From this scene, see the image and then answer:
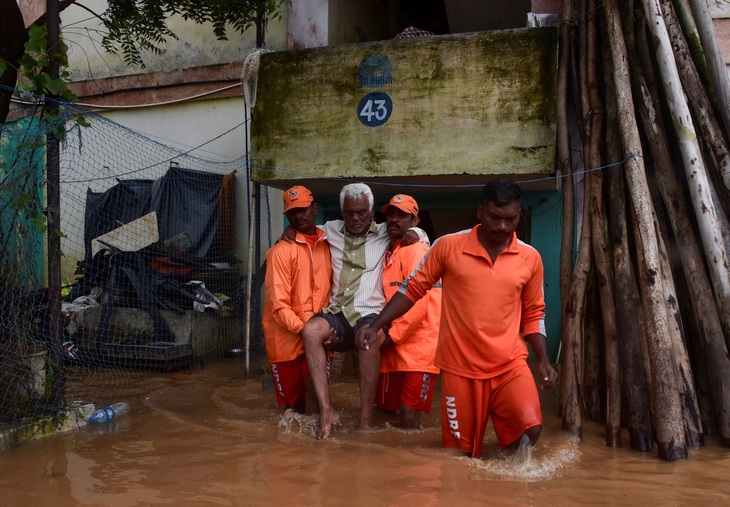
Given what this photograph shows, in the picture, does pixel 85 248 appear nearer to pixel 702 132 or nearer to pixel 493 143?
pixel 493 143

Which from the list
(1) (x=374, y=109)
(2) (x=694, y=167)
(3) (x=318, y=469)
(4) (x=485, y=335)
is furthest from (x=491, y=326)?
(1) (x=374, y=109)

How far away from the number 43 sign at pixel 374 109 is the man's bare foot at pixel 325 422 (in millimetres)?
3548

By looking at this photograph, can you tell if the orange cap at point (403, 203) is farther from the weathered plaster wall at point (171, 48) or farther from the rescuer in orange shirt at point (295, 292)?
the weathered plaster wall at point (171, 48)

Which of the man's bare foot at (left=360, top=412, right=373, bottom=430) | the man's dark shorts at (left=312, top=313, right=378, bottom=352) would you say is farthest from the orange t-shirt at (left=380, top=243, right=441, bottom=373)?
the man's bare foot at (left=360, top=412, right=373, bottom=430)

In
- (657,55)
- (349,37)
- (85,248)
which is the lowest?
(85,248)

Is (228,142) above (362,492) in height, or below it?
above

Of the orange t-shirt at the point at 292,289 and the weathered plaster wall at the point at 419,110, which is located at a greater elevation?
the weathered plaster wall at the point at 419,110

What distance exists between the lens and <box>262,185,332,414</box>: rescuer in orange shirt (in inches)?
208

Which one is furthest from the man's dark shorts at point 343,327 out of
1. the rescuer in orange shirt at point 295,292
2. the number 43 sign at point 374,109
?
the number 43 sign at point 374,109

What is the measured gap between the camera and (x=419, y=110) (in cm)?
716

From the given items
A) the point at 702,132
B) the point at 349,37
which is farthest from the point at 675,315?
the point at 349,37

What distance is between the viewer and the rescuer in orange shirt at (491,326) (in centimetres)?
397

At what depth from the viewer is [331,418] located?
4715mm

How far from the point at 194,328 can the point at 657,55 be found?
565 centimetres
